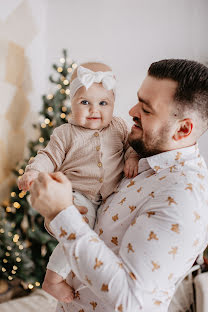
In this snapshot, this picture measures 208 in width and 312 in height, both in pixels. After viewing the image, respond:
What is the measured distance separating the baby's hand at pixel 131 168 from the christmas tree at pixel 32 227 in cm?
169

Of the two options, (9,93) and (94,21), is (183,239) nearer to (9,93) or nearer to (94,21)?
(9,93)

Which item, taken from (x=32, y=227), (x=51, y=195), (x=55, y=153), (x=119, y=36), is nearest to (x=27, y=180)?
(x=55, y=153)

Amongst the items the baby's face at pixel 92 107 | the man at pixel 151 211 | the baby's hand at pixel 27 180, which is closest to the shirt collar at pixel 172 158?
the man at pixel 151 211

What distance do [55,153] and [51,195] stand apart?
1.52ft

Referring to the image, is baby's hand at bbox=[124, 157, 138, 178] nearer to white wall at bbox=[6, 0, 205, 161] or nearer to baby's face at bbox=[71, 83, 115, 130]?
baby's face at bbox=[71, 83, 115, 130]

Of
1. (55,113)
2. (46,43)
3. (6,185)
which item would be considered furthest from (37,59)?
(6,185)

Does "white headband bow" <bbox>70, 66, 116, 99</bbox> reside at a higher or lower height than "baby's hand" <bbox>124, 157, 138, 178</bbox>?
higher

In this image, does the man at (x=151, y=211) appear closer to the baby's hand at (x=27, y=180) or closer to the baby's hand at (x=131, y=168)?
the baby's hand at (x=131, y=168)

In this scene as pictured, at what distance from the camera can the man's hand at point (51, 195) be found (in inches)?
35.0

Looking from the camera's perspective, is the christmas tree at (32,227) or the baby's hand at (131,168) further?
the christmas tree at (32,227)

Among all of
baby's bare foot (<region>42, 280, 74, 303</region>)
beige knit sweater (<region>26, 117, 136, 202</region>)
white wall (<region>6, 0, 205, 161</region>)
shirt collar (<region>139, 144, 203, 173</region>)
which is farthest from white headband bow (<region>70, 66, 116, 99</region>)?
white wall (<region>6, 0, 205, 161</region>)

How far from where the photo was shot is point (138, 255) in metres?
0.87

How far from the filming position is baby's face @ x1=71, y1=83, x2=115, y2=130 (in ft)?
4.33

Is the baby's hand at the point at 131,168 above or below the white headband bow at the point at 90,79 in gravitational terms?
below
